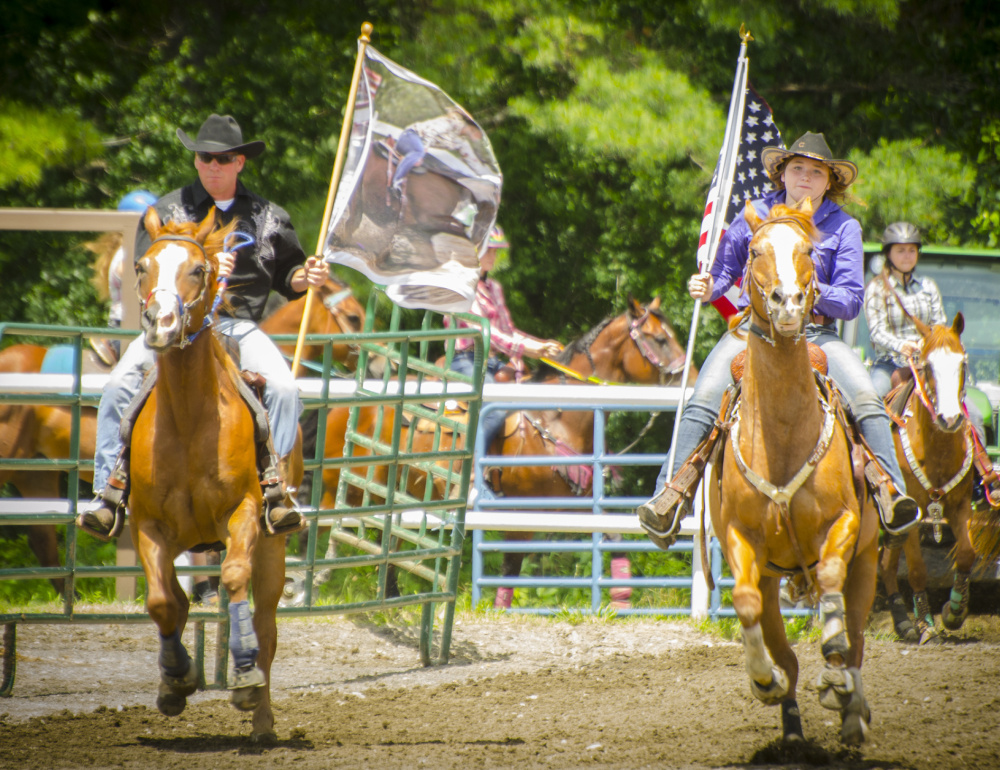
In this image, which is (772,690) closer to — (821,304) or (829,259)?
(821,304)

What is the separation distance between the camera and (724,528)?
534 cm

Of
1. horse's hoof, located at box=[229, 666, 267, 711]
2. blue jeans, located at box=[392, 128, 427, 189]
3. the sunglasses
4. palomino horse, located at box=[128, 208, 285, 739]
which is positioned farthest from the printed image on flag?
horse's hoof, located at box=[229, 666, 267, 711]

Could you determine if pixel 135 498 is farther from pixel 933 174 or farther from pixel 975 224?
pixel 975 224

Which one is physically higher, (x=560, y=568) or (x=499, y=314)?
(x=499, y=314)

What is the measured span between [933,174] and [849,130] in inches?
80.4

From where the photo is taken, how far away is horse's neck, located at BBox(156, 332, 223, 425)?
530cm

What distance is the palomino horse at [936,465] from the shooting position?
830cm

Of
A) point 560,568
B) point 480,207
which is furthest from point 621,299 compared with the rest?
point 480,207

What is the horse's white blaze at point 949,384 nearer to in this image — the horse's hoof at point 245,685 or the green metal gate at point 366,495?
the green metal gate at point 366,495

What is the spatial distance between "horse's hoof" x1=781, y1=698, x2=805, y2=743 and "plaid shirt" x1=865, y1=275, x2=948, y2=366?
4.34m

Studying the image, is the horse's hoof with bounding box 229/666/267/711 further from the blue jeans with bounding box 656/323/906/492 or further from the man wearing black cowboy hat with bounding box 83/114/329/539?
the blue jeans with bounding box 656/323/906/492

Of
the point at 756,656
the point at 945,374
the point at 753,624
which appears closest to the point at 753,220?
the point at 753,624

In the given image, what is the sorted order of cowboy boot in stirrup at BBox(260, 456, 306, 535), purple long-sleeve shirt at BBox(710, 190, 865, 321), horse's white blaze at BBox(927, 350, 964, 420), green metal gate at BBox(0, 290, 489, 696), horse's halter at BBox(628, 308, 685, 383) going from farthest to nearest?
horse's halter at BBox(628, 308, 685, 383) < horse's white blaze at BBox(927, 350, 964, 420) < green metal gate at BBox(0, 290, 489, 696) < purple long-sleeve shirt at BBox(710, 190, 865, 321) < cowboy boot in stirrup at BBox(260, 456, 306, 535)

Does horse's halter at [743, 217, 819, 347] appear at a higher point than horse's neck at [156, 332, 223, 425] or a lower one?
higher
